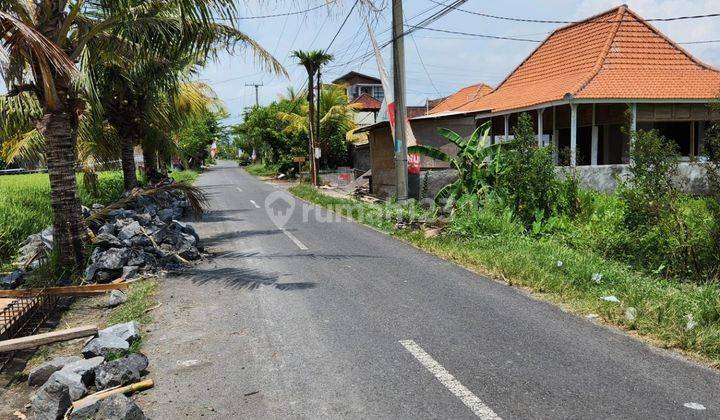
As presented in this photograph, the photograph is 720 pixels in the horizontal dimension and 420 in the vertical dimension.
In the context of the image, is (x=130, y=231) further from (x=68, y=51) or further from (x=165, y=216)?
(x=68, y=51)

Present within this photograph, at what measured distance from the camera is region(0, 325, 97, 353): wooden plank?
210 inches

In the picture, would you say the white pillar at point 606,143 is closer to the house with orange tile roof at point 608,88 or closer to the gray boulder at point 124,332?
the house with orange tile roof at point 608,88

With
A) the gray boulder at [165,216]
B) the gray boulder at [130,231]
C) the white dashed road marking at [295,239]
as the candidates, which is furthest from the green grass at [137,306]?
the white dashed road marking at [295,239]

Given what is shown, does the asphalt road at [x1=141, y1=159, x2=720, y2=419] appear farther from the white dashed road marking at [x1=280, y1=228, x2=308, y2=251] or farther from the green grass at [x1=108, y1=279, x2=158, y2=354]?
the white dashed road marking at [x1=280, y1=228, x2=308, y2=251]

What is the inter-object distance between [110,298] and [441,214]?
9015 millimetres

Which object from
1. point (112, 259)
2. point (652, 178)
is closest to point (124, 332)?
point (112, 259)

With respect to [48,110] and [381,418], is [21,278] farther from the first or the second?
[381,418]

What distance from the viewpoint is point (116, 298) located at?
755cm

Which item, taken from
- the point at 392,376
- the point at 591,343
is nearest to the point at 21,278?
the point at 392,376

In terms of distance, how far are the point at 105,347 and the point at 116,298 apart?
2392 millimetres

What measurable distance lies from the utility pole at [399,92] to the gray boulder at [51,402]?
455 inches

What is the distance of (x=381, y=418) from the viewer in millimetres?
4051

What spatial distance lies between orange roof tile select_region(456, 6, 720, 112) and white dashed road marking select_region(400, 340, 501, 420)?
14061mm

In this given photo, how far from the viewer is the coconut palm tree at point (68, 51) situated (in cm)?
851
